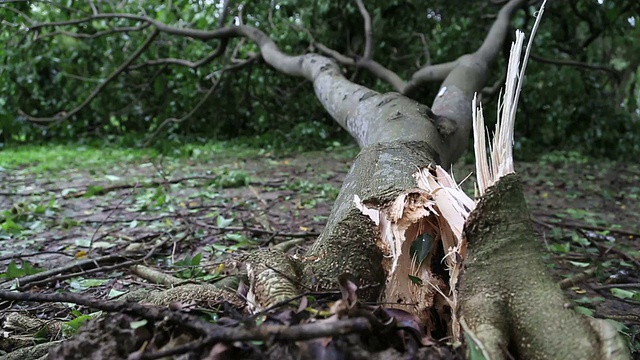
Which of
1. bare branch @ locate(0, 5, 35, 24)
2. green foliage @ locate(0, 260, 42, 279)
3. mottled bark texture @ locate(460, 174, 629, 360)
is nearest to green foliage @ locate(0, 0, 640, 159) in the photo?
bare branch @ locate(0, 5, 35, 24)

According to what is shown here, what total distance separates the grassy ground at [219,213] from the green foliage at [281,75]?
0.72 metres

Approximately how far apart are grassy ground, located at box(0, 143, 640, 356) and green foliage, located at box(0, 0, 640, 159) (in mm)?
724

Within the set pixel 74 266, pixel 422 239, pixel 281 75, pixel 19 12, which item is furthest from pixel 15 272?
pixel 281 75

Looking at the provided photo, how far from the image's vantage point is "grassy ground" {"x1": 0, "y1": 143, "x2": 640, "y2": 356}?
2.14 metres

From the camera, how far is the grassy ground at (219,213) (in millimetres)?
2139

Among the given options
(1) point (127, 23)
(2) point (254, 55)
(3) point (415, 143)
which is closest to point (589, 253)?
(3) point (415, 143)

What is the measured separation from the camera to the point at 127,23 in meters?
7.18

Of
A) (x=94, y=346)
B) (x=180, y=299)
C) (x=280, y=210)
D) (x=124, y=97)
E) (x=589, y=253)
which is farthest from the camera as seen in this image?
(x=124, y=97)

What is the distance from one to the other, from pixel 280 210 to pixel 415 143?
1.87m

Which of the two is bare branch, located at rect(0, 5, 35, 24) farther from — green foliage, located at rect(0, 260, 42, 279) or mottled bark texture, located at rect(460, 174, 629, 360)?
mottled bark texture, located at rect(460, 174, 629, 360)

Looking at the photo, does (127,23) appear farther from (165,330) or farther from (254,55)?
(165,330)

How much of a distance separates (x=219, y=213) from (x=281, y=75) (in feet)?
14.0

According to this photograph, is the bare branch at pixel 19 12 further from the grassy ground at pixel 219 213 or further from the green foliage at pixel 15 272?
the green foliage at pixel 15 272

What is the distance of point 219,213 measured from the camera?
3.41 m
